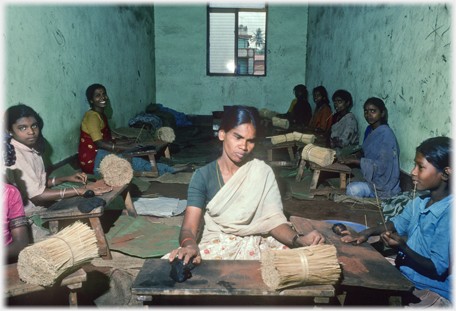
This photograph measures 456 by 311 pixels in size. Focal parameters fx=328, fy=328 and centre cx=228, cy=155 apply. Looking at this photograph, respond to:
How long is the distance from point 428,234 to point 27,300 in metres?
2.73

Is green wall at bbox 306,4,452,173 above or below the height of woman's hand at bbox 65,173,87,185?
above

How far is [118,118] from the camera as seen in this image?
26.9 ft

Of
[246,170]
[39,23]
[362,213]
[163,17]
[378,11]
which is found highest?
[163,17]

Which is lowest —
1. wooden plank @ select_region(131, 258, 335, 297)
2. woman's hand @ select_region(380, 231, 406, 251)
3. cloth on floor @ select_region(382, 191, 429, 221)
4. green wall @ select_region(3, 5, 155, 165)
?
cloth on floor @ select_region(382, 191, 429, 221)

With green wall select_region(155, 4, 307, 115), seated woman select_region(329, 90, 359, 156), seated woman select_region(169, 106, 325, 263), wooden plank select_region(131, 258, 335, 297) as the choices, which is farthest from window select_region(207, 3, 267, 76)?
wooden plank select_region(131, 258, 335, 297)

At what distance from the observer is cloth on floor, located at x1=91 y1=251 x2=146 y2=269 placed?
301cm

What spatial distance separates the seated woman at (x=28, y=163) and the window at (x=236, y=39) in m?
9.70

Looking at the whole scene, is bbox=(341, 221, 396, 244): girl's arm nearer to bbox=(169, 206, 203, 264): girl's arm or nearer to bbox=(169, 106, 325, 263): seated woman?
bbox=(169, 106, 325, 263): seated woman

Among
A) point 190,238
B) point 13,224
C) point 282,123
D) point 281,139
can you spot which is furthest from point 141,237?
point 282,123

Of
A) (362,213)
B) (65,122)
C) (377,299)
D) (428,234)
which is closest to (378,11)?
(362,213)

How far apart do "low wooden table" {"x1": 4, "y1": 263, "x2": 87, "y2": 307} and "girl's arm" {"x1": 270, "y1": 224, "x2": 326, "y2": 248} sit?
1.25 metres

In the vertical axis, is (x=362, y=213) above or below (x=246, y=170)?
below

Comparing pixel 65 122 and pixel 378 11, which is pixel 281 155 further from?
pixel 65 122

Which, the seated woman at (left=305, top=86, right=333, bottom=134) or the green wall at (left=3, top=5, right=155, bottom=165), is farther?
the seated woman at (left=305, top=86, right=333, bottom=134)
